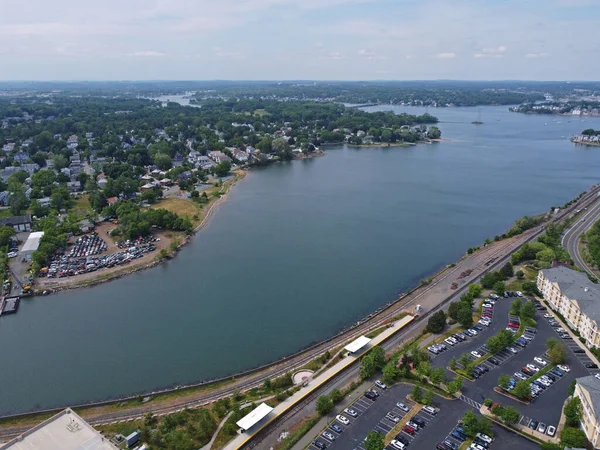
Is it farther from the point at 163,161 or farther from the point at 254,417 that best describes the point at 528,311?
the point at 163,161

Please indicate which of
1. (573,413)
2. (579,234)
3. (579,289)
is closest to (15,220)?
(573,413)

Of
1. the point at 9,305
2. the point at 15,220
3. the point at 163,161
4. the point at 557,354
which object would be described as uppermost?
the point at 163,161

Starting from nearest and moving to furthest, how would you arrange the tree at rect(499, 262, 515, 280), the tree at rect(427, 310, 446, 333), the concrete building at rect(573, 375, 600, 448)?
the concrete building at rect(573, 375, 600, 448) < the tree at rect(427, 310, 446, 333) < the tree at rect(499, 262, 515, 280)

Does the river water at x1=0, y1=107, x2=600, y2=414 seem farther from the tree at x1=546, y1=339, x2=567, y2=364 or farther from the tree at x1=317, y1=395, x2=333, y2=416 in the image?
the tree at x1=546, y1=339, x2=567, y2=364

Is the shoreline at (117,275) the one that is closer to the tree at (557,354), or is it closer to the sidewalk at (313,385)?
the sidewalk at (313,385)

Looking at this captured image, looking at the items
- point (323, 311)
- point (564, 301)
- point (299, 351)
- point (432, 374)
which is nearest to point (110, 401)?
point (299, 351)

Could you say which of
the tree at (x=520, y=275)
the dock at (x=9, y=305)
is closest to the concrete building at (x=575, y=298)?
the tree at (x=520, y=275)

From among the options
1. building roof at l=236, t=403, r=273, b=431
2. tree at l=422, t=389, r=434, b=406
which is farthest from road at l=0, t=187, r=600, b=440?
tree at l=422, t=389, r=434, b=406
